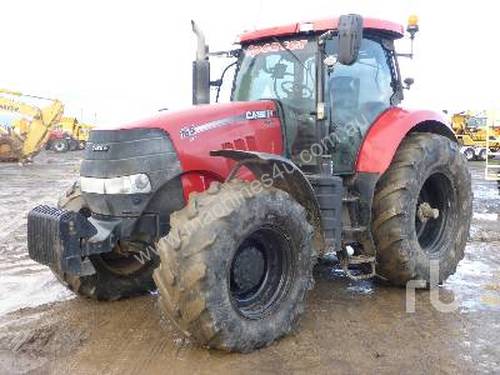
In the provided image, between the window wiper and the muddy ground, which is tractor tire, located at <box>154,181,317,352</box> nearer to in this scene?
the muddy ground

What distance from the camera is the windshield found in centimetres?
496

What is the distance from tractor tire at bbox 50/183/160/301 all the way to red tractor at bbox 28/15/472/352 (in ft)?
0.04

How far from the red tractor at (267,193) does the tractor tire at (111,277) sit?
12 mm

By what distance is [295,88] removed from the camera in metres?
5.02

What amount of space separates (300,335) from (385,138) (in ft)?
6.23

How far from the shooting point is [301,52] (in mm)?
4980

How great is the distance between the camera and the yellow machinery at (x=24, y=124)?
79.2 feet

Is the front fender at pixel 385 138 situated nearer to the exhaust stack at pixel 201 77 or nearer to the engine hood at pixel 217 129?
the engine hood at pixel 217 129

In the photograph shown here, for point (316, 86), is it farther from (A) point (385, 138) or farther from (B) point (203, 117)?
(B) point (203, 117)

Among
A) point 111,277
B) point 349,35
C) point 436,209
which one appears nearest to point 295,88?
point 349,35

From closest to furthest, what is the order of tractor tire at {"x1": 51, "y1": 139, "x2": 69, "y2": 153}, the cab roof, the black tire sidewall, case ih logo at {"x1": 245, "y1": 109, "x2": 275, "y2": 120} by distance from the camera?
the black tire sidewall → case ih logo at {"x1": 245, "y1": 109, "x2": 275, "y2": 120} → the cab roof → tractor tire at {"x1": 51, "y1": 139, "x2": 69, "y2": 153}

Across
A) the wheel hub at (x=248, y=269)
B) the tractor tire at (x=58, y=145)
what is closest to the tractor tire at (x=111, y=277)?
the wheel hub at (x=248, y=269)

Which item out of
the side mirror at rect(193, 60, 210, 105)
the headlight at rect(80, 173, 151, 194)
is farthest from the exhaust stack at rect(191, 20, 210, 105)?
the headlight at rect(80, 173, 151, 194)

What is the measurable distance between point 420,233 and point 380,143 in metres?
1.26
